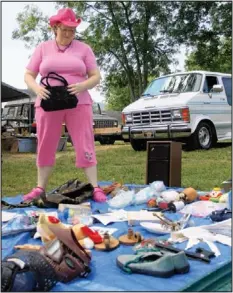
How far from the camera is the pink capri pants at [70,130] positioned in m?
3.58

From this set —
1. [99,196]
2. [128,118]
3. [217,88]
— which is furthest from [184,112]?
[99,196]

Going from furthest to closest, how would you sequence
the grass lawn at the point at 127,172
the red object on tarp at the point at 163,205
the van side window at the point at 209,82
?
the van side window at the point at 209,82 → the grass lawn at the point at 127,172 → the red object on tarp at the point at 163,205

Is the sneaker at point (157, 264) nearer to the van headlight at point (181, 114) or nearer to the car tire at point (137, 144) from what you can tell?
the van headlight at point (181, 114)

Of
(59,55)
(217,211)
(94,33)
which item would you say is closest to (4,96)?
(94,33)

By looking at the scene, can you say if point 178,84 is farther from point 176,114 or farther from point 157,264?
point 157,264

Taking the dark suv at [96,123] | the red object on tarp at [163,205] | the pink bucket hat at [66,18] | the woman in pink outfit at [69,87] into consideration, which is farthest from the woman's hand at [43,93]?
the dark suv at [96,123]

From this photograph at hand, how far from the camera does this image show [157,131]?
9016 mm

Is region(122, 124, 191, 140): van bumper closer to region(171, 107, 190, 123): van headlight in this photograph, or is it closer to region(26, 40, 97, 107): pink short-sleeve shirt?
region(171, 107, 190, 123): van headlight

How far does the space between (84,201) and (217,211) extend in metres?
1.14

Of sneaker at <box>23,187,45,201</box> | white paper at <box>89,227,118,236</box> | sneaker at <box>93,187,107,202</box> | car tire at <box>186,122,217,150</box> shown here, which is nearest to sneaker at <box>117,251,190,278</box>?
white paper at <box>89,227,118,236</box>

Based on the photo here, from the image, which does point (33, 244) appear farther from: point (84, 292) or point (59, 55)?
point (59, 55)

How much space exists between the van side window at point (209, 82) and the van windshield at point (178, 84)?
184mm

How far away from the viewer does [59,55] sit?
3.50 m

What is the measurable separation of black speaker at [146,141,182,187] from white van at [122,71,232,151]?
13.6 ft
